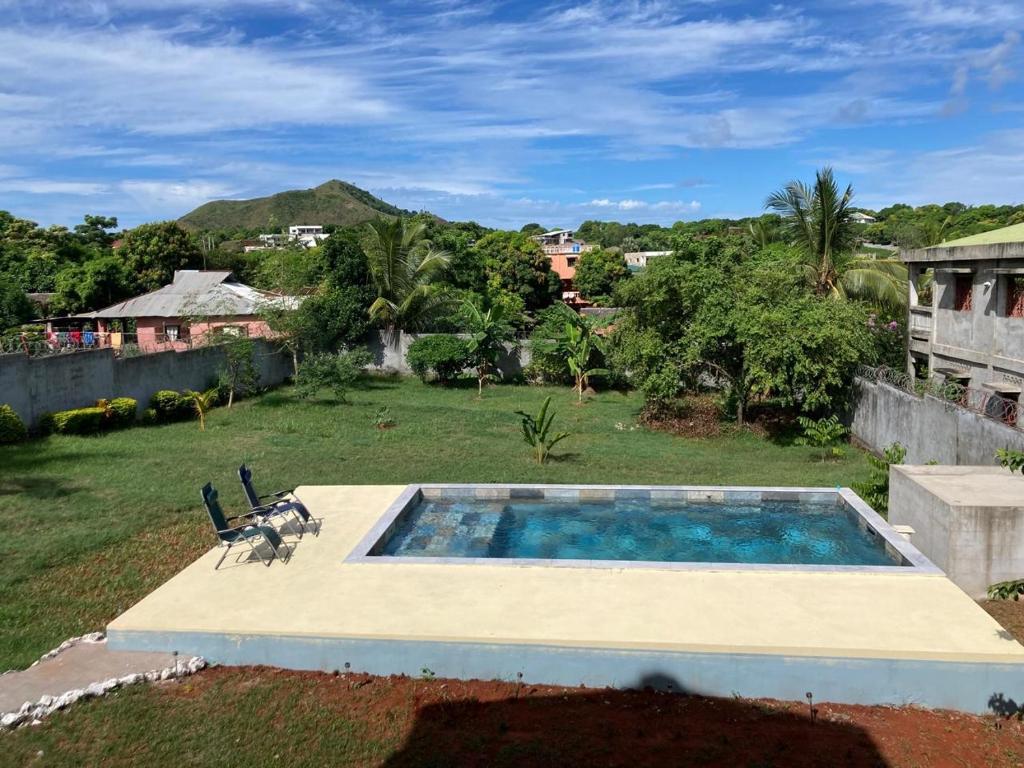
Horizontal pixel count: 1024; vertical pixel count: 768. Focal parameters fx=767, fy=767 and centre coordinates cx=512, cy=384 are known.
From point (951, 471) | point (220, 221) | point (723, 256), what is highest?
point (220, 221)

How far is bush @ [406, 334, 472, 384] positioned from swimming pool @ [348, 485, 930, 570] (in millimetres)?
15431

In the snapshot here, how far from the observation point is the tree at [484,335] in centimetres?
2656

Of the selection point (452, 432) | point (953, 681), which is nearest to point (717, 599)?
point (953, 681)

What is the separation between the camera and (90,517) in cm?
1093

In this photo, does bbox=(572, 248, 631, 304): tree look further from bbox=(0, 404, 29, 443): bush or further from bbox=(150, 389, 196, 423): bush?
bbox=(0, 404, 29, 443): bush

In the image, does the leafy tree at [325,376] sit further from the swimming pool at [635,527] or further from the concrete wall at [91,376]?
the swimming pool at [635,527]

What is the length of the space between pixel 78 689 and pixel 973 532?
30.0 ft

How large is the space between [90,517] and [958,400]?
14546 mm

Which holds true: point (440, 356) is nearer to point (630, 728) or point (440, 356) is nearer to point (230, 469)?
point (230, 469)

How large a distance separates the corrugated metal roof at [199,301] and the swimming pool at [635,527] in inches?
681

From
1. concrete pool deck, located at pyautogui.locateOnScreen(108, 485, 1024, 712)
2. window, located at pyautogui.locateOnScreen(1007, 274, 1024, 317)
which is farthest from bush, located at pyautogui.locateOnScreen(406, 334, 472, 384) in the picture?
concrete pool deck, located at pyautogui.locateOnScreen(108, 485, 1024, 712)

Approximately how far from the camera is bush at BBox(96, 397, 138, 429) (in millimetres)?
17859

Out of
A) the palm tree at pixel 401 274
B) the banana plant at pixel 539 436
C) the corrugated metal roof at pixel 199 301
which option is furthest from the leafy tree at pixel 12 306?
the banana plant at pixel 539 436

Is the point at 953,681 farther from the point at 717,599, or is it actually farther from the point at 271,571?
the point at 271,571
